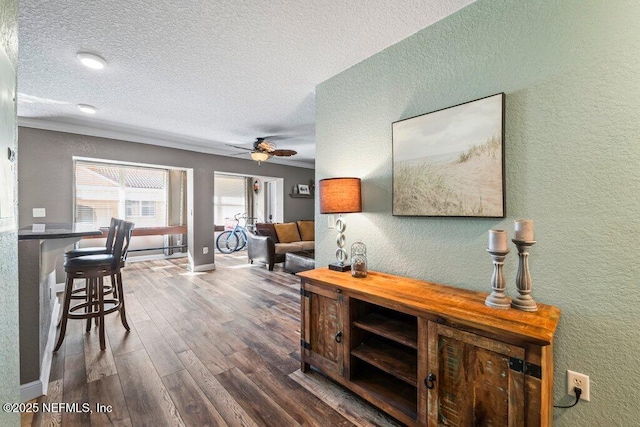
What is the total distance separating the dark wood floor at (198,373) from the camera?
1.50 metres

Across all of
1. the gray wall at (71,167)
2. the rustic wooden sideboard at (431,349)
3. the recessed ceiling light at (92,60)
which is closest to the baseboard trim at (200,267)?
the gray wall at (71,167)

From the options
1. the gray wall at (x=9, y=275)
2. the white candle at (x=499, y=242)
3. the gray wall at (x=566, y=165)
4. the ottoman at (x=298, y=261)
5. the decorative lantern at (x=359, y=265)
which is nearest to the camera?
the gray wall at (x=9, y=275)

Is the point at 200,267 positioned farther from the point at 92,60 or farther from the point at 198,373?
the point at 92,60

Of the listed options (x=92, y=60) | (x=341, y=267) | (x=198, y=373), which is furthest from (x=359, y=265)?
(x=92, y=60)

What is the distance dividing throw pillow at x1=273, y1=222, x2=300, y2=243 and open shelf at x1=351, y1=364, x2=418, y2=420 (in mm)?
4102

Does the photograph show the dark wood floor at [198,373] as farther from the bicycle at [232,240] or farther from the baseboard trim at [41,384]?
the bicycle at [232,240]

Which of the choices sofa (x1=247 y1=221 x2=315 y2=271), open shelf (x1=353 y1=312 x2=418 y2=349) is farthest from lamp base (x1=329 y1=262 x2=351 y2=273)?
sofa (x1=247 y1=221 x2=315 y2=271)

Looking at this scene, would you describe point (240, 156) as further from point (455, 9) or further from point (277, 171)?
point (455, 9)

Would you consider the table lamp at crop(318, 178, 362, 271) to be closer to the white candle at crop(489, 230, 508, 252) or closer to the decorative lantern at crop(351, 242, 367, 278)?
the decorative lantern at crop(351, 242, 367, 278)

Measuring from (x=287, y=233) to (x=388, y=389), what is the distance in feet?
14.4

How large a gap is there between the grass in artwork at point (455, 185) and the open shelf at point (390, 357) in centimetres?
89

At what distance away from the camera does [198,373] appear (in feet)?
6.20

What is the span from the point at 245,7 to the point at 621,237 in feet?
7.52

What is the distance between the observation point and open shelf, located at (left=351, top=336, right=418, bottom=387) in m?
1.41
